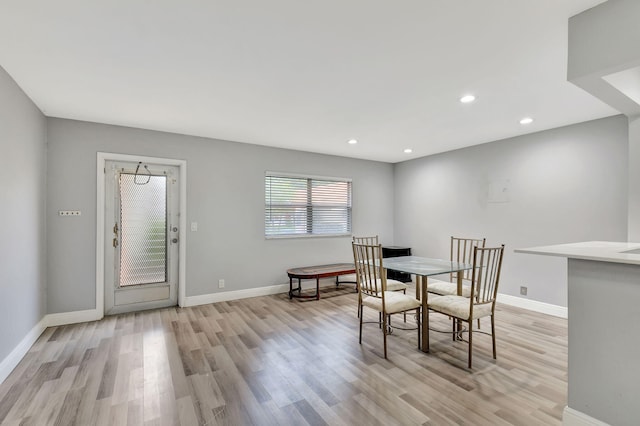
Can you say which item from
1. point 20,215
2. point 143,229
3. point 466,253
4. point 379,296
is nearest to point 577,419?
point 379,296

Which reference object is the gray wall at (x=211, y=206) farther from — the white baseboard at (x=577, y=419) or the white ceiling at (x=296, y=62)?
the white baseboard at (x=577, y=419)

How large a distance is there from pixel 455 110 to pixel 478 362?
2561 millimetres

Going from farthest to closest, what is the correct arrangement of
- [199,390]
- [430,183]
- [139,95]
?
[430,183] → [139,95] → [199,390]

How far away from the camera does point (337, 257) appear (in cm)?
573

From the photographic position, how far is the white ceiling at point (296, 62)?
1739mm

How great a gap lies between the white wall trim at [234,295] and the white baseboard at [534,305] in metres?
3.41

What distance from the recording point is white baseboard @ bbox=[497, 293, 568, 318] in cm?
388

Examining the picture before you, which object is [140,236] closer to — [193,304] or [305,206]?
[193,304]

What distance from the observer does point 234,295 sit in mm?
4641

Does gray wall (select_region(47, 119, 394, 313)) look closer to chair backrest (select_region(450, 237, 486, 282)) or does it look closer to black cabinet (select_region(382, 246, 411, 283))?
black cabinet (select_region(382, 246, 411, 283))

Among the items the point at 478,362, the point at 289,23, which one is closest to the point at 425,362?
the point at 478,362

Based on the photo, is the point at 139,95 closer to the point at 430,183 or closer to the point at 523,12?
the point at 523,12

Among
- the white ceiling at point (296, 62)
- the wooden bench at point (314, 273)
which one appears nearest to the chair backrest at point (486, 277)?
the white ceiling at point (296, 62)

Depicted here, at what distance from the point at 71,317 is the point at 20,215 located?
153 cm
